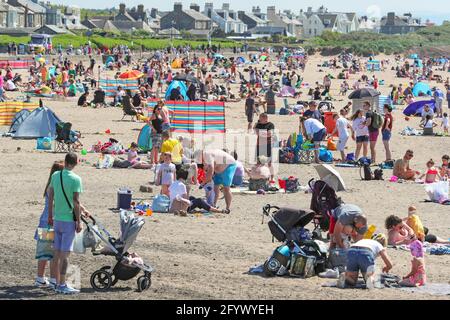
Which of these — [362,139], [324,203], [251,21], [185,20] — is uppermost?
[251,21]

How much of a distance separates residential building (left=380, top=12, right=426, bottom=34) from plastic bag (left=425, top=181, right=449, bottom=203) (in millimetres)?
168567

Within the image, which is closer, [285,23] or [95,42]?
[95,42]

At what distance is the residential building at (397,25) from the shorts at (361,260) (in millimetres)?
175230

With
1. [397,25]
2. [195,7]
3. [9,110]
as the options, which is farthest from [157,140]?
[397,25]

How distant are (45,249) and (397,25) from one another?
179 meters

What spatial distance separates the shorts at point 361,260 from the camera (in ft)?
34.7

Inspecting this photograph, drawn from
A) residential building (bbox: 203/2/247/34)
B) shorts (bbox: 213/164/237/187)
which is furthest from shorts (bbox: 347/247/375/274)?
residential building (bbox: 203/2/247/34)

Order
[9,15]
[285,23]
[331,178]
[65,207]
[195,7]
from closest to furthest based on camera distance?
1. [65,207]
2. [331,178]
3. [9,15]
4. [195,7]
5. [285,23]

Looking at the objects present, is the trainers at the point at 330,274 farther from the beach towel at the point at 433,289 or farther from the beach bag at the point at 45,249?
the beach bag at the point at 45,249

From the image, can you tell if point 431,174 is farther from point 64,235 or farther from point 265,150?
point 64,235

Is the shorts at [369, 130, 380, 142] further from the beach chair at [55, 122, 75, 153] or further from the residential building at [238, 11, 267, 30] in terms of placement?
the residential building at [238, 11, 267, 30]

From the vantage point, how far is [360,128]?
68.2ft

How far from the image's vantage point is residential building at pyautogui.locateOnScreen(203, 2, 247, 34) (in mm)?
155875

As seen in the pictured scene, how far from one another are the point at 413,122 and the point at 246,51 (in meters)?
69.4
